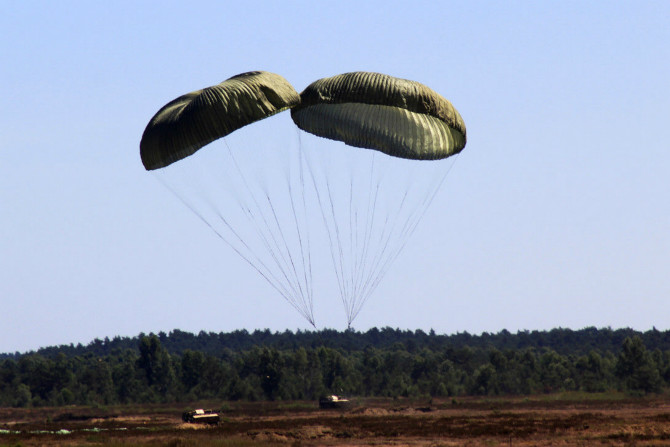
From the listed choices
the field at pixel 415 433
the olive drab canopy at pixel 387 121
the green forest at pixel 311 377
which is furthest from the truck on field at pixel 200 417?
the green forest at pixel 311 377

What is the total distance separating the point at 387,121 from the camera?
92.3ft

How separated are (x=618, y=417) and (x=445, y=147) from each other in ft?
92.4

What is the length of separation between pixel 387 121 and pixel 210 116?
270 inches

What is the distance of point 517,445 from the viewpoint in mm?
34375

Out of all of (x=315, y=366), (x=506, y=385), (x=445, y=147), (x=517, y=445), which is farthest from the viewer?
(x=315, y=366)

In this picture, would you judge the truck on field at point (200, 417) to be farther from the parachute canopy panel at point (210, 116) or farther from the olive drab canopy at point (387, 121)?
the parachute canopy panel at point (210, 116)

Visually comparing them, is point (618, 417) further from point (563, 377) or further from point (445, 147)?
point (563, 377)

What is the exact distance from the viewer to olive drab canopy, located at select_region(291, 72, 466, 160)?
26172 mm

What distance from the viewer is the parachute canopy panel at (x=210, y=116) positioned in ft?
78.3

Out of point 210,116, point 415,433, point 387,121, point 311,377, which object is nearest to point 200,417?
point 415,433

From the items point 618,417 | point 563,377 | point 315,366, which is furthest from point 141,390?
point 618,417

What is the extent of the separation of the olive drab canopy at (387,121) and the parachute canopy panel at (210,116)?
1.90m

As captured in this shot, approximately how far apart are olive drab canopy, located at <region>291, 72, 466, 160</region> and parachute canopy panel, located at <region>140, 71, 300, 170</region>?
74.7 inches

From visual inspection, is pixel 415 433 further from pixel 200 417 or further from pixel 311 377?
pixel 311 377
